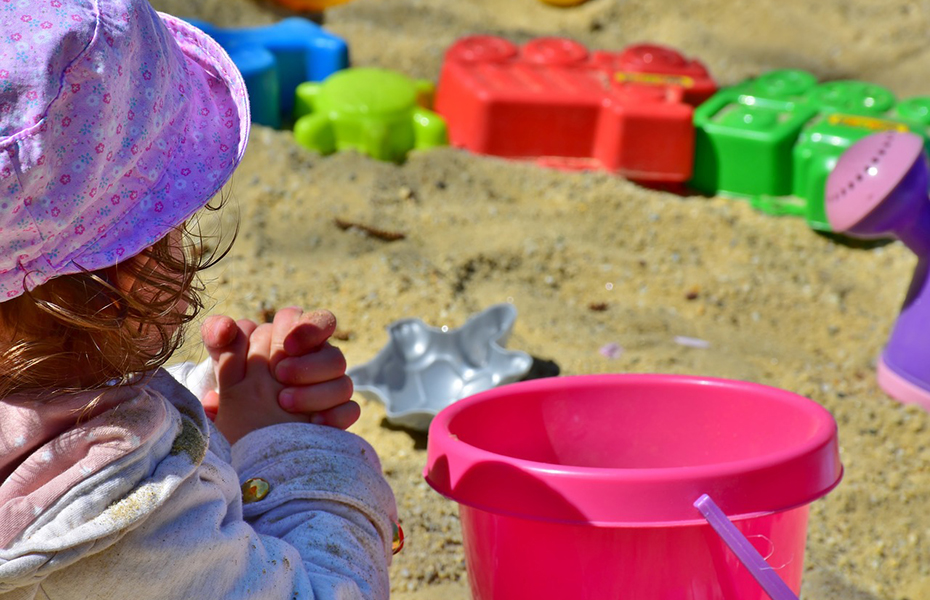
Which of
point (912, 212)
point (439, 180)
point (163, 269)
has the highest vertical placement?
point (163, 269)

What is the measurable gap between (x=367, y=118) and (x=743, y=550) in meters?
2.14

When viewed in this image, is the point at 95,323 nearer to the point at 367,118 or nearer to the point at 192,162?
the point at 192,162

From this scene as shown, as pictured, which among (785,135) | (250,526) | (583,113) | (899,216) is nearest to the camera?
(250,526)

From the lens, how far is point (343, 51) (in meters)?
3.24

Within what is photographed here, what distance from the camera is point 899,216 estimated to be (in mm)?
1950

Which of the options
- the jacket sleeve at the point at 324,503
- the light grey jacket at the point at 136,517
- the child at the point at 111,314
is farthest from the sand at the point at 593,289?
the child at the point at 111,314

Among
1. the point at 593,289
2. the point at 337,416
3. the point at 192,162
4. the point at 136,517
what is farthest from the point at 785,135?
the point at 136,517

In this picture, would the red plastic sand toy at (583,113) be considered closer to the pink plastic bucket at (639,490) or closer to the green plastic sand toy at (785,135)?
the green plastic sand toy at (785,135)

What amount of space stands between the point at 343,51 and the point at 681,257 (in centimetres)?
135

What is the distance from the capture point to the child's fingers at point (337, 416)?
1100 mm

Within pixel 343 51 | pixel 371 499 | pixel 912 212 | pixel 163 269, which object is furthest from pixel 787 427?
pixel 343 51

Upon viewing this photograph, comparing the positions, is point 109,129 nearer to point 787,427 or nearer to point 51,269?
point 51,269

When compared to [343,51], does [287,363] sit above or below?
above

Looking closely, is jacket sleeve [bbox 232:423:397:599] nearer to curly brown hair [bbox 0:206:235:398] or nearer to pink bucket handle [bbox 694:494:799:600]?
curly brown hair [bbox 0:206:235:398]
